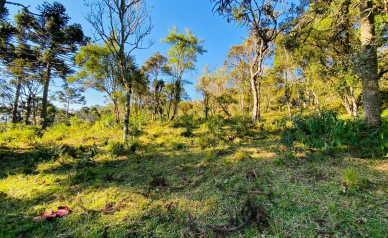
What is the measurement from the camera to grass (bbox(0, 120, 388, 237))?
5.90 ft

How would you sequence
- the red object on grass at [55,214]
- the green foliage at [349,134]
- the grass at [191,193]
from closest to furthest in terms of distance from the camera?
1. the grass at [191,193]
2. the red object on grass at [55,214]
3. the green foliage at [349,134]

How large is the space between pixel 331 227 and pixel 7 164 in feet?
24.1

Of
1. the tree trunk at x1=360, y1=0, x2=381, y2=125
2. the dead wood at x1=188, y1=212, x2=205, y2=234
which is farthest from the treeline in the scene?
the dead wood at x1=188, y1=212, x2=205, y2=234

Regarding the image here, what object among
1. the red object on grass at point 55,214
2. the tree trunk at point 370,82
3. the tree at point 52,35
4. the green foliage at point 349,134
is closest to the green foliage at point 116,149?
the red object on grass at point 55,214

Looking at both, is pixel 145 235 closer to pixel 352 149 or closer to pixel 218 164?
pixel 218 164

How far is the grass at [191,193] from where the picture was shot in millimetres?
1798

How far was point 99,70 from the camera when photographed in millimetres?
11211

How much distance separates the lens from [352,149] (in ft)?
11.1

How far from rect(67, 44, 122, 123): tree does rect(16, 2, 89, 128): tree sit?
1.43 m

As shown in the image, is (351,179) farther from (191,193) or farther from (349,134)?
(191,193)

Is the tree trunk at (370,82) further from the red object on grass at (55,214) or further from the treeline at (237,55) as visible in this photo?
the red object on grass at (55,214)

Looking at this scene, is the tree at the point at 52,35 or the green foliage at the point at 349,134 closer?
the green foliage at the point at 349,134

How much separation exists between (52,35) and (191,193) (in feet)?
48.8

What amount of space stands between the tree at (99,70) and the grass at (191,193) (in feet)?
→ 26.0
